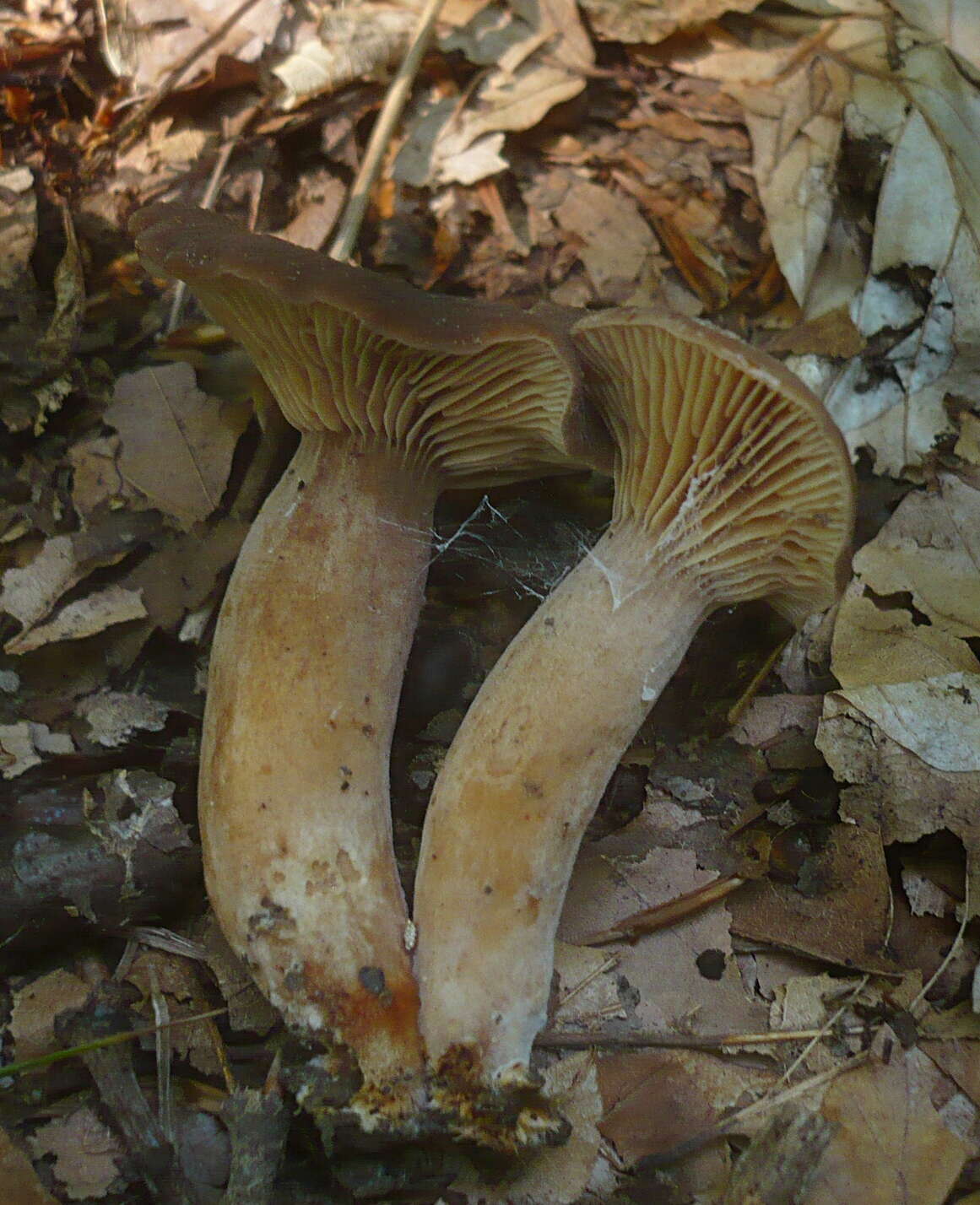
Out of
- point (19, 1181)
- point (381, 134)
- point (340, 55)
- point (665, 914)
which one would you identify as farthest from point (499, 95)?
Result: point (19, 1181)

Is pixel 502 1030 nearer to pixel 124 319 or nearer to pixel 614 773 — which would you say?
pixel 614 773

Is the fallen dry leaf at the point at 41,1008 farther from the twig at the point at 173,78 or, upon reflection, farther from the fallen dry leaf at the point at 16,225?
the twig at the point at 173,78

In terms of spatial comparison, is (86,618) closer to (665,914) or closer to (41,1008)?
(41,1008)

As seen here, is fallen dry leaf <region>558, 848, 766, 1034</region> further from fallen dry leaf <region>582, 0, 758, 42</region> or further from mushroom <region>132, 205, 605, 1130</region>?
fallen dry leaf <region>582, 0, 758, 42</region>

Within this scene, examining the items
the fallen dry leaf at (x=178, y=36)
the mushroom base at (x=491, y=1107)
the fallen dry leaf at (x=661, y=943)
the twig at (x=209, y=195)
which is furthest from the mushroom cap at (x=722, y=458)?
the fallen dry leaf at (x=178, y=36)

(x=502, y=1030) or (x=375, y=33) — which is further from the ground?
(x=375, y=33)

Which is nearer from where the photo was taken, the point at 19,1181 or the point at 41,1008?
the point at 19,1181

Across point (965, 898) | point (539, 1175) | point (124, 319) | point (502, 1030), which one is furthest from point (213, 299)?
point (965, 898)
